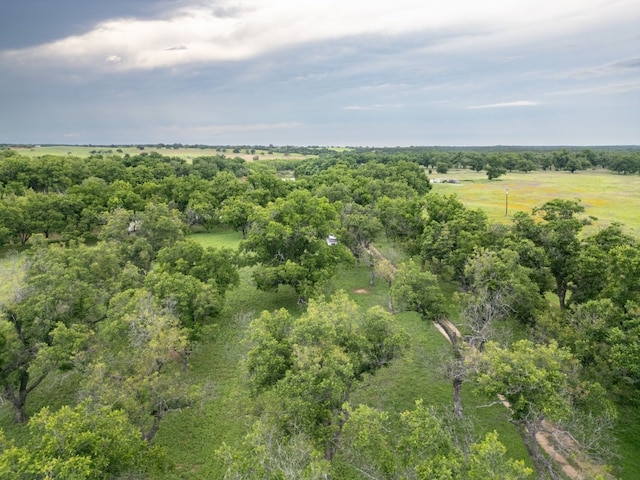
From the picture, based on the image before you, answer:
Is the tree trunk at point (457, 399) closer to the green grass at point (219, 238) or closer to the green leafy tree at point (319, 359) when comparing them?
the green leafy tree at point (319, 359)

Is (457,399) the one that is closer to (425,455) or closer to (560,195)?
(425,455)

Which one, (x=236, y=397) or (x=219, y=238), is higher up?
(x=219, y=238)

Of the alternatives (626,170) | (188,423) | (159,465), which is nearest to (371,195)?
(188,423)

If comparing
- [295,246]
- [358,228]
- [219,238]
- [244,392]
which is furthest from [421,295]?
[219,238]

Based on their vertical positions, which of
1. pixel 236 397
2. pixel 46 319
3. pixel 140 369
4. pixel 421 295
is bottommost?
pixel 236 397

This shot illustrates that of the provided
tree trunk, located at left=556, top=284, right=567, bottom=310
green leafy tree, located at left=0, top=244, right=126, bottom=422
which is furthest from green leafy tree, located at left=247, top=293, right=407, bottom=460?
tree trunk, located at left=556, top=284, right=567, bottom=310

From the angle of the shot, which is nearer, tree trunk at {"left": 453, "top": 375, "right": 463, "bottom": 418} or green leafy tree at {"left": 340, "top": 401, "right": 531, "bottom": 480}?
green leafy tree at {"left": 340, "top": 401, "right": 531, "bottom": 480}

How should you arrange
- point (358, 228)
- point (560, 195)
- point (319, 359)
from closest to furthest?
point (319, 359)
point (358, 228)
point (560, 195)

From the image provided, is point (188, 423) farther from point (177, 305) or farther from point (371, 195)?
point (371, 195)

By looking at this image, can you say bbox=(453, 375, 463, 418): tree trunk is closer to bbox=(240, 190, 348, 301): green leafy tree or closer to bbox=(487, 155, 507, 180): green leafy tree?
bbox=(240, 190, 348, 301): green leafy tree
